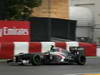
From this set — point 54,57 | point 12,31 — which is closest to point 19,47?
point 12,31

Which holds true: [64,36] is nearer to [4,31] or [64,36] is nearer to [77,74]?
[4,31]

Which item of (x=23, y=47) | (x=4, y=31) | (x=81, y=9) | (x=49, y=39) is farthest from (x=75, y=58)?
(x=81, y=9)

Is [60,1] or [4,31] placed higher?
[60,1]

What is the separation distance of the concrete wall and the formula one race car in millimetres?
14486

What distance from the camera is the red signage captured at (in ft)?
75.6

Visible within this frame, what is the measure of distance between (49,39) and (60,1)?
24.7 feet

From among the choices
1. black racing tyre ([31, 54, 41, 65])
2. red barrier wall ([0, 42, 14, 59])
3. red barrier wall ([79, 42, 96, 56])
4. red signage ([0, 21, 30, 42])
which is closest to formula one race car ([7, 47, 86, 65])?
black racing tyre ([31, 54, 41, 65])

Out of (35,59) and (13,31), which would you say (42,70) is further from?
(13,31)

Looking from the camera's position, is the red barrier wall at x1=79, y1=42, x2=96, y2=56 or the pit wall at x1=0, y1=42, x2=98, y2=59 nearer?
the pit wall at x1=0, y1=42, x2=98, y2=59

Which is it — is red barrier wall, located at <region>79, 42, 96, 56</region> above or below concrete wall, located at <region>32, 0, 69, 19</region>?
below

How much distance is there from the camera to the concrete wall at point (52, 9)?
33438 millimetres

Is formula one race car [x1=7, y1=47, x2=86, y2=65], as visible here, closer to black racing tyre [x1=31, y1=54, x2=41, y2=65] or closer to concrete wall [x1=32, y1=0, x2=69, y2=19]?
black racing tyre [x1=31, y1=54, x2=41, y2=65]

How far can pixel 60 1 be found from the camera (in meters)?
35.6

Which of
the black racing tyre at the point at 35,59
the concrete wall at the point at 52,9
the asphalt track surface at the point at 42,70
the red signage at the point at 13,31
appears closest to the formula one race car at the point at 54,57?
the black racing tyre at the point at 35,59
